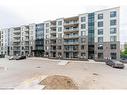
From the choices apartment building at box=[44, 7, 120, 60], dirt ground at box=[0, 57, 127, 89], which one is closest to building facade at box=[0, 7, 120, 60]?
apartment building at box=[44, 7, 120, 60]

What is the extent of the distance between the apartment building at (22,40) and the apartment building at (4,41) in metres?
0.06

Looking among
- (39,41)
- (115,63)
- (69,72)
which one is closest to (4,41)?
(39,41)

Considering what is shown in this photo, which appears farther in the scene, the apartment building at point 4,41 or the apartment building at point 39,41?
the apartment building at point 39,41

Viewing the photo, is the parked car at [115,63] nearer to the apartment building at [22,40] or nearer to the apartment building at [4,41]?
the apartment building at [22,40]

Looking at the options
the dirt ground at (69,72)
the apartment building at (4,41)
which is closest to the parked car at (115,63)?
the dirt ground at (69,72)

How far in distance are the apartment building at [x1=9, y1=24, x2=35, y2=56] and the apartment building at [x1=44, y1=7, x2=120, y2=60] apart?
240mm

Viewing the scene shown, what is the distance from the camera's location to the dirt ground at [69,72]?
2092 millimetres

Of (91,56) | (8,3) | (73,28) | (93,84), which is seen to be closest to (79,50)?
(91,56)

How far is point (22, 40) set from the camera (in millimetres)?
2203

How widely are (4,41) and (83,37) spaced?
1303mm

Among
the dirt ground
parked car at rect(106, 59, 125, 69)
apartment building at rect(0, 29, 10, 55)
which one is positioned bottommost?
the dirt ground

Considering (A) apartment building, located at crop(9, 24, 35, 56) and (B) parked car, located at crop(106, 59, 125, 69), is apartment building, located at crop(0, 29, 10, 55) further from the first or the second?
(B) parked car, located at crop(106, 59, 125, 69)

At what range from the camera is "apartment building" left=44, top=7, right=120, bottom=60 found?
7.10 ft

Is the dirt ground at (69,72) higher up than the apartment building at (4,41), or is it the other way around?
the apartment building at (4,41)
